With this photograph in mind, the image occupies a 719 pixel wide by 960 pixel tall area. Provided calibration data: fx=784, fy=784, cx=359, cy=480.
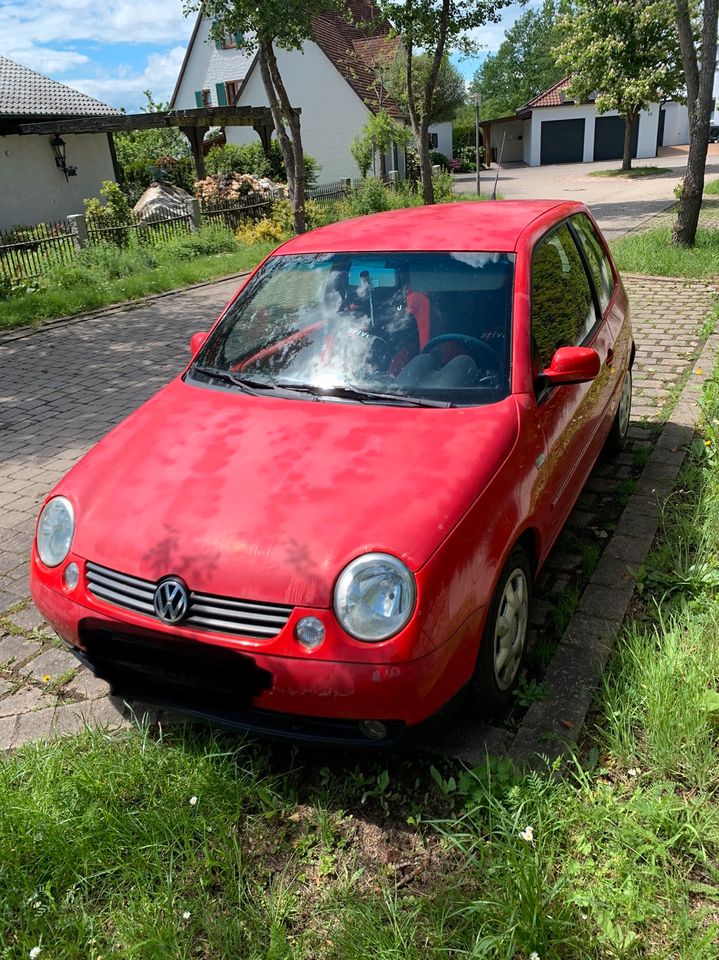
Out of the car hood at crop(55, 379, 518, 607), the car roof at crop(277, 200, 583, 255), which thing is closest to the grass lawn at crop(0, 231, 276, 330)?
the car roof at crop(277, 200, 583, 255)

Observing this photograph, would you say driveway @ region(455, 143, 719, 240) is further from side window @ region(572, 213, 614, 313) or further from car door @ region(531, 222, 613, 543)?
car door @ region(531, 222, 613, 543)

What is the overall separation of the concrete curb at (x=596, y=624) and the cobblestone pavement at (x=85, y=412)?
0.43 ft

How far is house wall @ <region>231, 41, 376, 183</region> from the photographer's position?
120 ft

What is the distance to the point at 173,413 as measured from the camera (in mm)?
3367

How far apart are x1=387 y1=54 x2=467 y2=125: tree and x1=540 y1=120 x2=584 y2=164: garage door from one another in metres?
6.36

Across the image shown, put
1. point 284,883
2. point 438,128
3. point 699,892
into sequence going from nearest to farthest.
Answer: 1. point 699,892
2. point 284,883
3. point 438,128

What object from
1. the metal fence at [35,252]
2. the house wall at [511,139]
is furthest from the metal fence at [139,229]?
the house wall at [511,139]

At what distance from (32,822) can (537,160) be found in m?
57.8

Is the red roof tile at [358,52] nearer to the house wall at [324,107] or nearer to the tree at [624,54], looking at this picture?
the house wall at [324,107]

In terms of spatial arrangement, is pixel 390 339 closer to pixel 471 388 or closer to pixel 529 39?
pixel 471 388

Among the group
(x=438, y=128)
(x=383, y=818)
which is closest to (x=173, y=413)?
(x=383, y=818)

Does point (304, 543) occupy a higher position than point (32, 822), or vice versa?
point (304, 543)

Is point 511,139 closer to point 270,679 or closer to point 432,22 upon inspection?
point 432,22

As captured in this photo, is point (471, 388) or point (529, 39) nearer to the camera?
point (471, 388)
